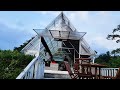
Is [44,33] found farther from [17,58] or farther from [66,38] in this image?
[17,58]

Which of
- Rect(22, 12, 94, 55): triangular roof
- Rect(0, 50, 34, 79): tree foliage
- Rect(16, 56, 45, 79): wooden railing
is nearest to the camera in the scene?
Rect(16, 56, 45, 79): wooden railing

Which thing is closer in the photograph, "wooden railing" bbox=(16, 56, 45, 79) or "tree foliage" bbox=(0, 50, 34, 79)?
"wooden railing" bbox=(16, 56, 45, 79)

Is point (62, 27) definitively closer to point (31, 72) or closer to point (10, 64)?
point (10, 64)

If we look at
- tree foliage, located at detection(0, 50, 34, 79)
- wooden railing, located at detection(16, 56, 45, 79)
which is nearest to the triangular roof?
tree foliage, located at detection(0, 50, 34, 79)

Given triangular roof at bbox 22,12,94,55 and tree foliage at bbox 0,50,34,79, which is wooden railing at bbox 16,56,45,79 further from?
triangular roof at bbox 22,12,94,55

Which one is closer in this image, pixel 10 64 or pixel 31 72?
pixel 31 72

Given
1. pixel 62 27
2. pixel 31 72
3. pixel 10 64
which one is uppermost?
pixel 62 27

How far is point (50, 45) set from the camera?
619 inches

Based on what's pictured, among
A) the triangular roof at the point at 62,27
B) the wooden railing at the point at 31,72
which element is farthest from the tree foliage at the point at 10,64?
the triangular roof at the point at 62,27

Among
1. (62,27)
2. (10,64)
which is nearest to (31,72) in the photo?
(10,64)

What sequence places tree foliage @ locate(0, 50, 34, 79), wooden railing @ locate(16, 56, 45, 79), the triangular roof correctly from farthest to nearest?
the triangular roof → tree foliage @ locate(0, 50, 34, 79) → wooden railing @ locate(16, 56, 45, 79)

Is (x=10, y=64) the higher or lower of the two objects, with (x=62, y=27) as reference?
lower
